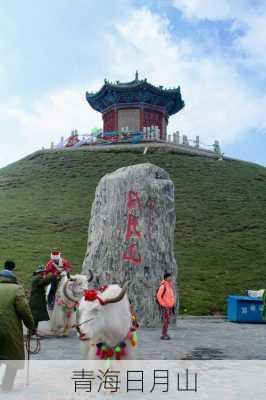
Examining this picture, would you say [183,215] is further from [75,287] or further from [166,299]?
[75,287]

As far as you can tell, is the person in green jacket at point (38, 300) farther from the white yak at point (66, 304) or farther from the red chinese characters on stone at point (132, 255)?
the red chinese characters on stone at point (132, 255)

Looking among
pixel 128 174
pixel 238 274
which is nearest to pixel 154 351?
pixel 128 174

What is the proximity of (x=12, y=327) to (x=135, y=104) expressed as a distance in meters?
42.1

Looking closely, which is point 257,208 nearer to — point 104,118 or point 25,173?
point 25,173

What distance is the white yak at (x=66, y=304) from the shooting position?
1165 cm

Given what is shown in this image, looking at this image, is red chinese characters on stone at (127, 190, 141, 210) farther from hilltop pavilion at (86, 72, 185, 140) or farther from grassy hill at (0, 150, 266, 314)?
hilltop pavilion at (86, 72, 185, 140)

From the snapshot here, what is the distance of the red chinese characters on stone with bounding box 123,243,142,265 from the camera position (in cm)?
1466

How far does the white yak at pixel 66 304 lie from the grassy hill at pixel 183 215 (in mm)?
6424

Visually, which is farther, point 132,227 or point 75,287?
point 132,227

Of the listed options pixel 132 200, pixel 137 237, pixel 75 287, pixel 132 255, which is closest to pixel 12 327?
pixel 75 287

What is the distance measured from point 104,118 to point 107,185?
113 feet

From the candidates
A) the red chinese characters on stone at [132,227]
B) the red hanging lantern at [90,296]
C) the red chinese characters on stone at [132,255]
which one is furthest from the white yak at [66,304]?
the red hanging lantern at [90,296]

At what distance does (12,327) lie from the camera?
20.9 ft

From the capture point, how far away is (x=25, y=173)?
3931 centimetres
